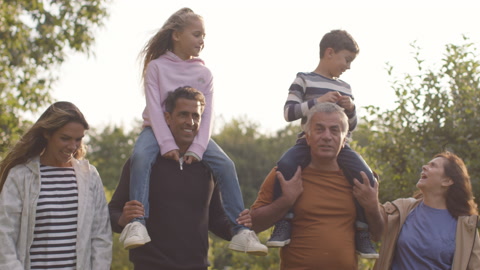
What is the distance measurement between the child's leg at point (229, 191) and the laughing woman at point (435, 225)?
78 centimetres

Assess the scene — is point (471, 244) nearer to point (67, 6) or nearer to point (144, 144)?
point (144, 144)

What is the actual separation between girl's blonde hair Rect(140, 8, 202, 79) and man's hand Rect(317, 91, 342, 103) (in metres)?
1.03

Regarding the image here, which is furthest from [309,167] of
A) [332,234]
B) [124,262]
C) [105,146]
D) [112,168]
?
[105,146]

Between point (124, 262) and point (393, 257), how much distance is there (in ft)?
27.1

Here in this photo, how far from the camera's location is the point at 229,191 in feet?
17.3

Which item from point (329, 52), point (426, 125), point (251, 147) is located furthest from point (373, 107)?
point (251, 147)

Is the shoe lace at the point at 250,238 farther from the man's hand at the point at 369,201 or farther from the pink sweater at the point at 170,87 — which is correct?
the man's hand at the point at 369,201

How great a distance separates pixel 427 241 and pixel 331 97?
1208 mm

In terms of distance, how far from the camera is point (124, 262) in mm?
13266

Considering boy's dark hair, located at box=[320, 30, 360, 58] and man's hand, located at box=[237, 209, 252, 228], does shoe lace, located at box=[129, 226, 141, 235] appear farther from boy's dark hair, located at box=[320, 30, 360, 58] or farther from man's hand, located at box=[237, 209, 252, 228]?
boy's dark hair, located at box=[320, 30, 360, 58]

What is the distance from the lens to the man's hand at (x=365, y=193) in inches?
209

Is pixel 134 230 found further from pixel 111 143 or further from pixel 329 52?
pixel 111 143

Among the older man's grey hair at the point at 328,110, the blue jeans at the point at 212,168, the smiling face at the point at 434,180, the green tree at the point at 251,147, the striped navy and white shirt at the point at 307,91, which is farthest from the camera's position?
the green tree at the point at 251,147

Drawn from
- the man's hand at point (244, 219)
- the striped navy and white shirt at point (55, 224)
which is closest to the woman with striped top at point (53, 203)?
the striped navy and white shirt at point (55, 224)
